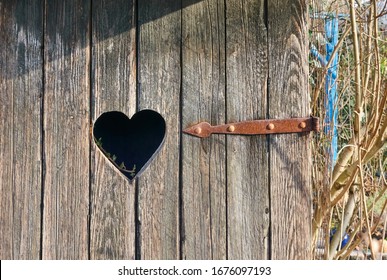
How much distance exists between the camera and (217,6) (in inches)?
104

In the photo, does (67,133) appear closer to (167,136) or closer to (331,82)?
(167,136)

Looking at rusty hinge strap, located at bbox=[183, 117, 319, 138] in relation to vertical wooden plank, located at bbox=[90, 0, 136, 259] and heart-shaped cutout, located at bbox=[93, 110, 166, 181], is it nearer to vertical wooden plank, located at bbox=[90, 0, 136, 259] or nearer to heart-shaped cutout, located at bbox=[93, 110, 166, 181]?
vertical wooden plank, located at bbox=[90, 0, 136, 259]

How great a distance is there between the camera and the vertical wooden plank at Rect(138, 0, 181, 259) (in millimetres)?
2600

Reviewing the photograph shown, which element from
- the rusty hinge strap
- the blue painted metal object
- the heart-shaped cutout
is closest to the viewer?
the rusty hinge strap

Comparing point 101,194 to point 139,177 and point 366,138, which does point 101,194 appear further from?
point 366,138

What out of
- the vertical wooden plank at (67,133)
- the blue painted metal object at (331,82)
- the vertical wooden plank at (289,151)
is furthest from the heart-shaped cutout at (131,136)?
the blue painted metal object at (331,82)

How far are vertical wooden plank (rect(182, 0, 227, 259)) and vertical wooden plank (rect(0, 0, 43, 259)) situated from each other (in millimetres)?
557

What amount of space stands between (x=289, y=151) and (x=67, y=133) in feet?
2.74

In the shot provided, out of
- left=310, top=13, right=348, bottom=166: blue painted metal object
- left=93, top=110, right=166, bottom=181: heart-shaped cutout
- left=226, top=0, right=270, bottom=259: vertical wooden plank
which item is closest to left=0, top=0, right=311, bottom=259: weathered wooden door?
left=226, top=0, right=270, bottom=259: vertical wooden plank

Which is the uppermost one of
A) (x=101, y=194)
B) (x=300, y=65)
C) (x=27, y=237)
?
(x=300, y=65)

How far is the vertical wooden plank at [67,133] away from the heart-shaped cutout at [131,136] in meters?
0.60

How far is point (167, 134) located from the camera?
8.54 ft

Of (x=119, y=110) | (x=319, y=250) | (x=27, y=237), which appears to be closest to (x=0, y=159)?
(x=27, y=237)
